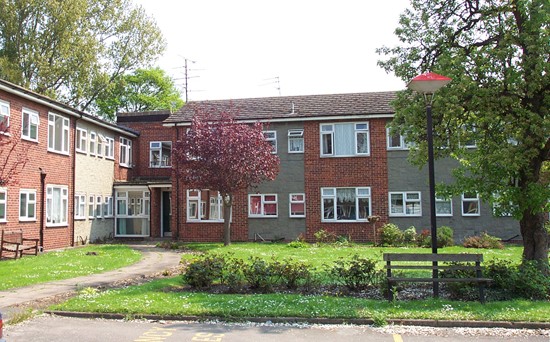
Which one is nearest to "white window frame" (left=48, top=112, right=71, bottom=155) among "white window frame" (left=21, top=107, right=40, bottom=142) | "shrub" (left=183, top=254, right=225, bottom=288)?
"white window frame" (left=21, top=107, right=40, bottom=142)

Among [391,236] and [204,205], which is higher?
[204,205]

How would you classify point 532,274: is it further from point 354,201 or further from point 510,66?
point 354,201

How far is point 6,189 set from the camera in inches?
744

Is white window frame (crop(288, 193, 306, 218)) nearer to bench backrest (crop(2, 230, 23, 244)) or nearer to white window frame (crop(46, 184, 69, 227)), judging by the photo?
white window frame (crop(46, 184, 69, 227))

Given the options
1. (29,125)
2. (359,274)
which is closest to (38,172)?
(29,125)

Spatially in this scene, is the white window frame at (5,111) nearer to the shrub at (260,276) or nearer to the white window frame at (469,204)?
the shrub at (260,276)

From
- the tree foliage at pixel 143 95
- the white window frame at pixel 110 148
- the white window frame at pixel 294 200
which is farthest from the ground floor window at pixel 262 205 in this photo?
the tree foliage at pixel 143 95

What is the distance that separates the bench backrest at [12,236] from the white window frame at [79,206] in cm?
522

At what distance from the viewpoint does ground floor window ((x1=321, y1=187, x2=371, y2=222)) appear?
965 inches

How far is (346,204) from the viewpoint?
24.7 metres

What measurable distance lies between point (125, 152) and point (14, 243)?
42.9 feet

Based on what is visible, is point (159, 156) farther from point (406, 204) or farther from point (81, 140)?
point (406, 204)

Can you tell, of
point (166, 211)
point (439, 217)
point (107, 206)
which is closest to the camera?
point (439, 217)

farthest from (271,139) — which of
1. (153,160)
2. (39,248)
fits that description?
(39,248)
